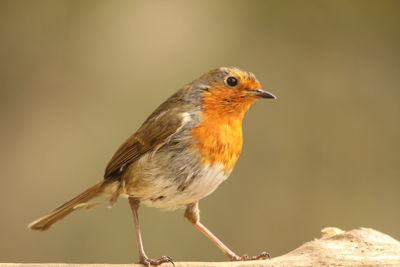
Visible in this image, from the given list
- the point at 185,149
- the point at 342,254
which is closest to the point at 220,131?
the point at 185,149

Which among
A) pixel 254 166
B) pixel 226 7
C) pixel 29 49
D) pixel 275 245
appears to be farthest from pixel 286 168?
pixel 29 49

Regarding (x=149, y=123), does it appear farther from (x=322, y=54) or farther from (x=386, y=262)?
(x=322, y=54)

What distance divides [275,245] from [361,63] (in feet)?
6.74

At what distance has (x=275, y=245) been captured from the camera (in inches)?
239

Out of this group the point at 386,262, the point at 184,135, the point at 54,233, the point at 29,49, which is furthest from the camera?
the point at 29,49

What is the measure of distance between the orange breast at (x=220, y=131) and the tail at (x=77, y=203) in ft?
2.12

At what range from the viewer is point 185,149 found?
11.9 feet

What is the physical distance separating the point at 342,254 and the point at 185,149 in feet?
3.29

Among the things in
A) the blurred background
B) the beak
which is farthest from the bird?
the blurred background

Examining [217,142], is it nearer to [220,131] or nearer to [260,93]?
[220,131]

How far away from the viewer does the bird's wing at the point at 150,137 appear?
12.2 feet

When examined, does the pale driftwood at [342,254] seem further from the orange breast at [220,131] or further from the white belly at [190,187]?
the orange breast at [220,131]

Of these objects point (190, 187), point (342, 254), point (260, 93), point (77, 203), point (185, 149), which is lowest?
point (342, 254)

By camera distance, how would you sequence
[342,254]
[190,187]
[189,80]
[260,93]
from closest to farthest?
[342,254] < [190,187] < [260,93] < [189,80]
